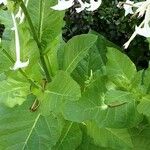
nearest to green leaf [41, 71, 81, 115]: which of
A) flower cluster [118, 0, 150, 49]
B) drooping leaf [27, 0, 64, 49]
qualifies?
drooping leaf [27, 0, 64, 49]

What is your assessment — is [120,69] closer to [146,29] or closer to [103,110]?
[103,110]

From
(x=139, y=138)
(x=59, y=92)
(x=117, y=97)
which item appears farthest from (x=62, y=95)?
(x=139, y=138)

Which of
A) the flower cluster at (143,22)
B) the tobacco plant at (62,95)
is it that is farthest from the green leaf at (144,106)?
the flower cluster at (143,22)

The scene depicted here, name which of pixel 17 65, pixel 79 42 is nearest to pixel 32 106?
pixel 79 42

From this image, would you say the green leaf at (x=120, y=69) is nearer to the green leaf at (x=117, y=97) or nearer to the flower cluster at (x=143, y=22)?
the green leaf at (x=117, y=97)

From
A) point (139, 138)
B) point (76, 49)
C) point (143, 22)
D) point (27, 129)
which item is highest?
point (143, 22)

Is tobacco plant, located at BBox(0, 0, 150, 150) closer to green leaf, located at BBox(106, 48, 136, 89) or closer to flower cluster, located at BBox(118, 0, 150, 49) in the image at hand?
green leaf, located at BBox(106, 48, 136, 89)
